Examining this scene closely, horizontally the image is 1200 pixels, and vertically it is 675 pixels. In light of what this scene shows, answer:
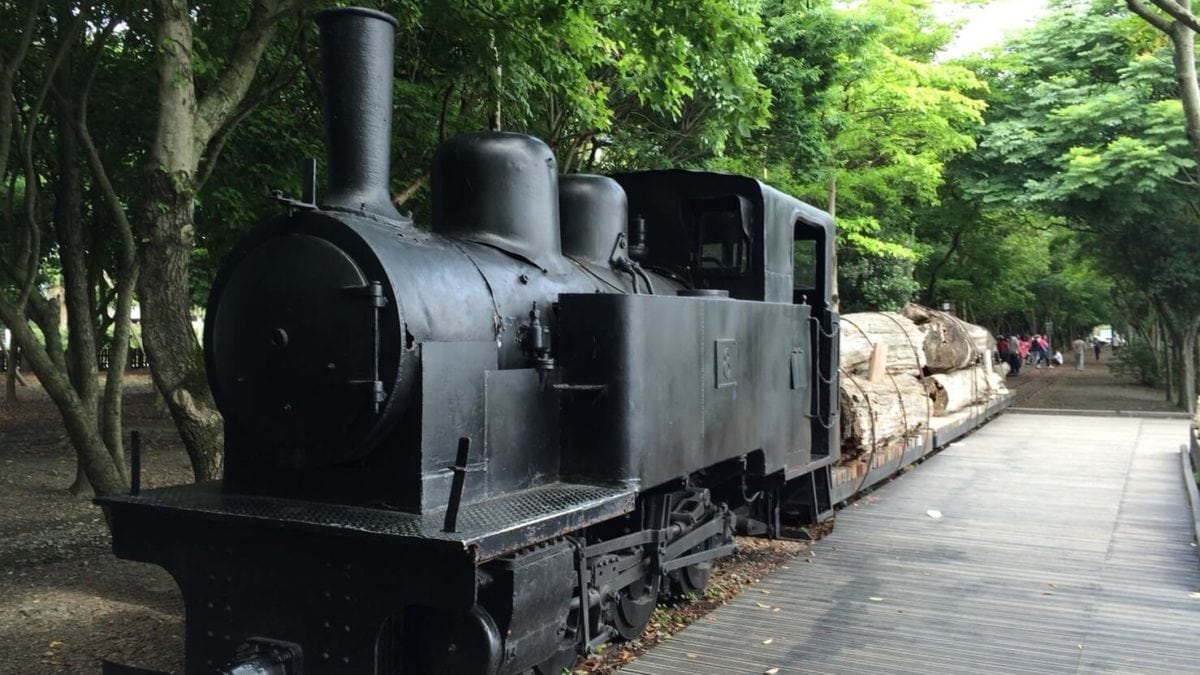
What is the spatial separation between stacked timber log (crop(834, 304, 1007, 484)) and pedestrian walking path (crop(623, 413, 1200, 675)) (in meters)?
0.57

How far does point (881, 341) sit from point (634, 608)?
7.59 meters

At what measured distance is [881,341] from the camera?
1152cm

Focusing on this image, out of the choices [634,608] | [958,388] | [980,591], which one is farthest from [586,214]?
[958,388]

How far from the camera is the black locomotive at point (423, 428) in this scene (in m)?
3.25

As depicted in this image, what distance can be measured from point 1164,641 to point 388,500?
14.1 ft

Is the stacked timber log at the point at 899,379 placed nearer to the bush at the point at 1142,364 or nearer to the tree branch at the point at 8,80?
the tree branch at the point at 8,80

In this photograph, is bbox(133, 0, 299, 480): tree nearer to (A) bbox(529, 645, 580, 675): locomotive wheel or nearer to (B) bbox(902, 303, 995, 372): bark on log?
(A) bbox(529, 645, 580, 675): locomotive wheel

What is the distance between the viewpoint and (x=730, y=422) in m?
5.15

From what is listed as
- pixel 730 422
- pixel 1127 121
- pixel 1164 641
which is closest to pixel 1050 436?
pixel 1127 121

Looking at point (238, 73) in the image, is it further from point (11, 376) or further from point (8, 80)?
→ point (11, 376)

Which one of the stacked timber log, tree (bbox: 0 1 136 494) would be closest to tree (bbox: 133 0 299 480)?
tree (bbox: 0 1 136 494)

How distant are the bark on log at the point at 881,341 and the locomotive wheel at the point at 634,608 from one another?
619 centimetres

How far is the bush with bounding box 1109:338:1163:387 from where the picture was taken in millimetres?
24281

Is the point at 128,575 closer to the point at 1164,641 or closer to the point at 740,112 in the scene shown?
the point at 740,112
